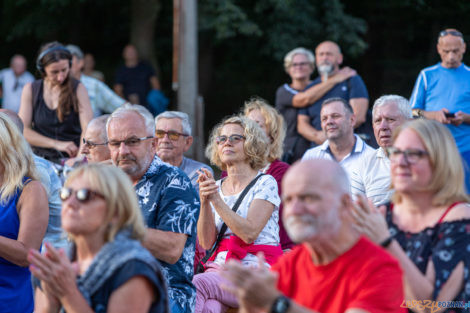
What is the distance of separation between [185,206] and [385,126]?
1.93 metres

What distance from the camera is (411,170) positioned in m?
3.04

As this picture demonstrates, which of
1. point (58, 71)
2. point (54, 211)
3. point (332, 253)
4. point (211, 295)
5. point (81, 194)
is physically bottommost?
point (211, 295)

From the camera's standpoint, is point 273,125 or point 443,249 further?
Result: point 273,125

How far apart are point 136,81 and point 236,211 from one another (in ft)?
25.1

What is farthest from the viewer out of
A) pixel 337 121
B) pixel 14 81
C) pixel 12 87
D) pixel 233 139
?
pixel 14 81

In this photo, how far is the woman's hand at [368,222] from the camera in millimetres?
2758

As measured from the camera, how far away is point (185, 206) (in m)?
3.89

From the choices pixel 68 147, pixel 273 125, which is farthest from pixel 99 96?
pixel 273 125

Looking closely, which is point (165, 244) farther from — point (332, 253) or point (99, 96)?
point (99, 96)

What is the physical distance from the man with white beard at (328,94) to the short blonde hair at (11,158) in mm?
3663

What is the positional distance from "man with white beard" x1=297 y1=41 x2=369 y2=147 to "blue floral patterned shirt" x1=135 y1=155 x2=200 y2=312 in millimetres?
3278

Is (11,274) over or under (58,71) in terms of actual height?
under

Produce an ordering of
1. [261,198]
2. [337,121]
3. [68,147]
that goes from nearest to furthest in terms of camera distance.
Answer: [261,198], [337,121], [68,147]

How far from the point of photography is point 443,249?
302 centimetres
